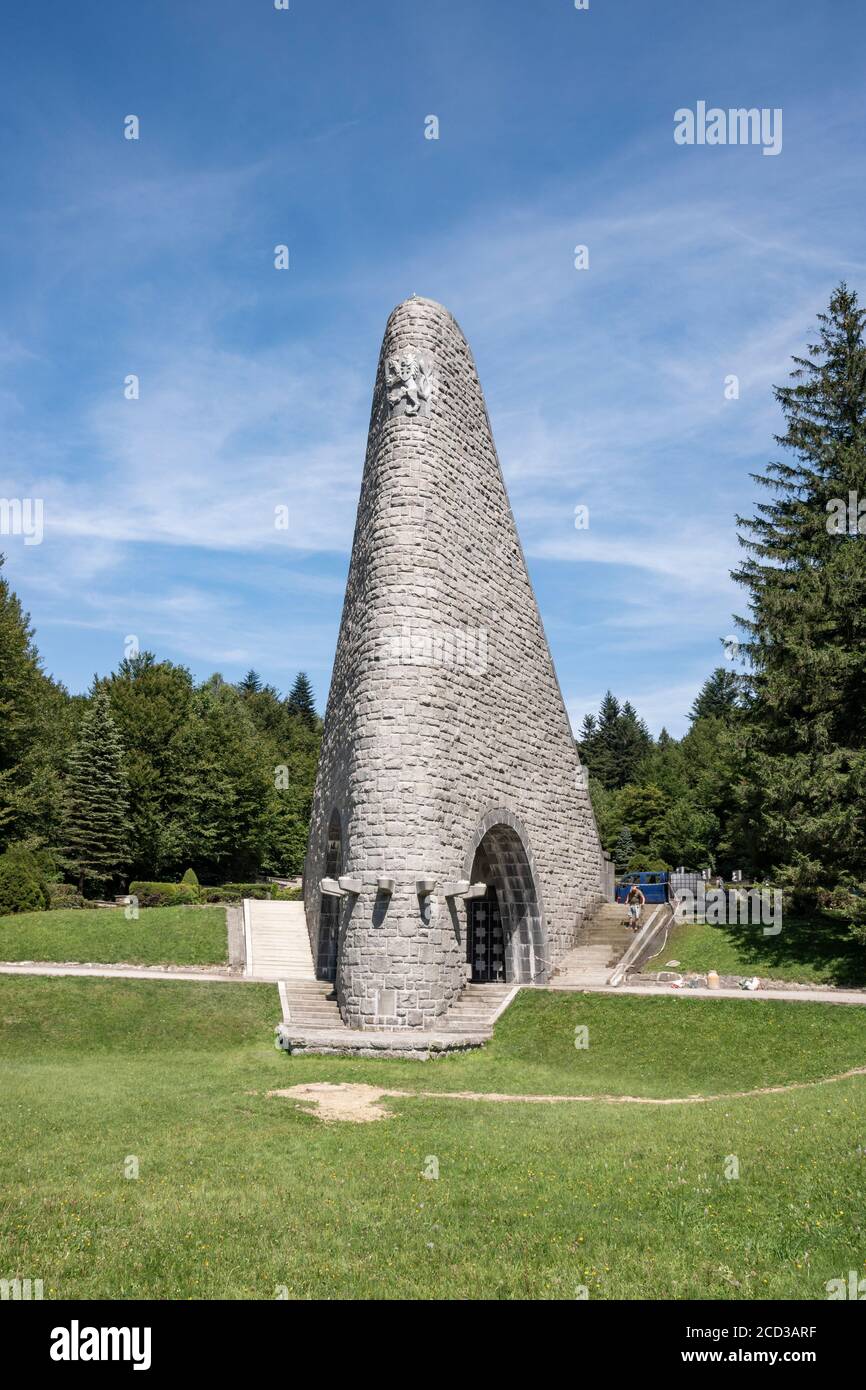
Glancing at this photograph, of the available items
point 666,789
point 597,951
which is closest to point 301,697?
point 666,789

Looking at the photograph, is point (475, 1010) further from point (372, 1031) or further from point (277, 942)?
point (277, 942)

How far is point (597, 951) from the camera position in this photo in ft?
86.5


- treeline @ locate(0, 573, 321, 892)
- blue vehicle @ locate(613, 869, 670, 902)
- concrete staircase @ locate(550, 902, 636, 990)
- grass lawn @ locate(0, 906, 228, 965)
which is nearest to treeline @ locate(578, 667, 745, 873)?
blue vehicle @ locate(613, 869, 670, 902)

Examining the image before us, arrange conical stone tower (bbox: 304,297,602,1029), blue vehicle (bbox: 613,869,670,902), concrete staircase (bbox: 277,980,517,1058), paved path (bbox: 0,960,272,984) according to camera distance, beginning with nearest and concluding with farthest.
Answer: concrete staircase (bbox: 277,980,517,1058) → conical stone tower (bbox: 304,297,602,1029) → paved path (bbox: 0,960,272,984) → blue vehicle (bbox: 613,869,670,902)

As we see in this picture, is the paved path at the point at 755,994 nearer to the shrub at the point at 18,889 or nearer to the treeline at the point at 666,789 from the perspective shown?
the treeline at the point at 666,789

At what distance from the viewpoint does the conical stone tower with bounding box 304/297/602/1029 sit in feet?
66.3

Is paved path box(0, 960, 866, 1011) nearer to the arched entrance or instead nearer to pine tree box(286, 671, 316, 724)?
the arched entrance

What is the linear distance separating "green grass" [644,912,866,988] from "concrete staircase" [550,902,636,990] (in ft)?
4.11

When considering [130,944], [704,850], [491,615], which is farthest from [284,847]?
[491,615]

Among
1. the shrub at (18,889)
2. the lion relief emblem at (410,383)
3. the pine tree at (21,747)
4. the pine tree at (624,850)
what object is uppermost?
the lion relief emblem at (410,383)

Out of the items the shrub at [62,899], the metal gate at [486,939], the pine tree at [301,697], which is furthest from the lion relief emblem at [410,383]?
the pine tree at [301,697]

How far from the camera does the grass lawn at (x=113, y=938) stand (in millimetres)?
25062

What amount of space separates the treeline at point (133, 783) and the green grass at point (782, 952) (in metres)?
16.4

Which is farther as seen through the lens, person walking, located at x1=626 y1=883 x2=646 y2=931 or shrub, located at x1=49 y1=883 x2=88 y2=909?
shrub, located at x1=49 y1=883 x2=88 y2=909
